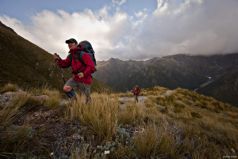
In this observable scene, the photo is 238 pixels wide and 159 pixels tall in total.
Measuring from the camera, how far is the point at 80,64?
16.0ft

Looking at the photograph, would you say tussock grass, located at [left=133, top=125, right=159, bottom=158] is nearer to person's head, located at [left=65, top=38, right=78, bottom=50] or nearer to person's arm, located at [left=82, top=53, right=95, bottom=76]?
person's arm, located at [left=82, top=53, right=95, bottom=76]

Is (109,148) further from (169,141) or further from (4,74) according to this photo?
(4,74)

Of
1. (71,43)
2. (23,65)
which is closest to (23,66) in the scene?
(23,65)

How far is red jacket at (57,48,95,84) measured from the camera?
4.70 m

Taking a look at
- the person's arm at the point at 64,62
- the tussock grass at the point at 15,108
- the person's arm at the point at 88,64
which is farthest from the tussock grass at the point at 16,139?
the person's arm at the point at 64,62

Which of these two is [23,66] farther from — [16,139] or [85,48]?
[16,139]

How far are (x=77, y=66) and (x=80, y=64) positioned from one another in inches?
4.9

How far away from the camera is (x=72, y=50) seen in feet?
16.0

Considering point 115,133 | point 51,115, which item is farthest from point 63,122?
point 115,133

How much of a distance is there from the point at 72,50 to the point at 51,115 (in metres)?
2.13

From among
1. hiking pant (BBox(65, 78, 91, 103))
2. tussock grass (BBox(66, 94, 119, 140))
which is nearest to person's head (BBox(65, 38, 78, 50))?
hiking pant (BBox(65, 78, 91, 103))

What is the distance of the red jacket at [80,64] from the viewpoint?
4.70 metres

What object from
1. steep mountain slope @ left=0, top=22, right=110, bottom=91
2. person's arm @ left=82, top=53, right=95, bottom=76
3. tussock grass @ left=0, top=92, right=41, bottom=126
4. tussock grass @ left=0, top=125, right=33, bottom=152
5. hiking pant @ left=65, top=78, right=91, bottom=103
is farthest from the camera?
steep mountain slope @ left=0, top=22, right=110, bottom=91

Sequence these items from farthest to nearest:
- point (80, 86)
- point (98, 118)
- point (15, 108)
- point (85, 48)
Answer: point (80, 86)
point (85, 48)
point (15, 108)
point (98, 118)
